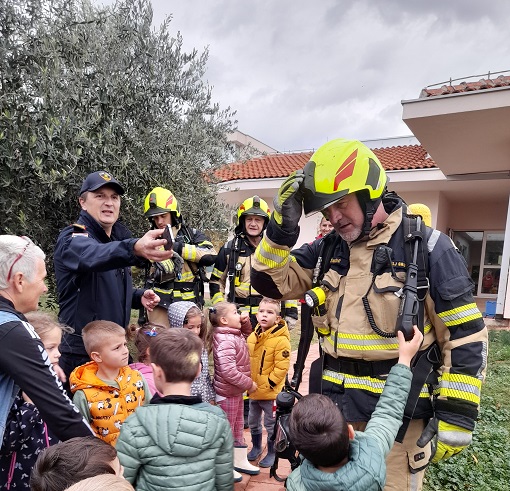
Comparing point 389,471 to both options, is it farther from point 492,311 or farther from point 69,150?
point 492,311

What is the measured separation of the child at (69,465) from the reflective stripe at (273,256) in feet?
3.58

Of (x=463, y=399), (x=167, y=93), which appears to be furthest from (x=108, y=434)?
(x=167, y=93)

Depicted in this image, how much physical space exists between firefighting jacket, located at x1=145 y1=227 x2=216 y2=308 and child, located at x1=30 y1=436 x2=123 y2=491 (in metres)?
2.79

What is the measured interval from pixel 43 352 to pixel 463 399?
5.71 ft

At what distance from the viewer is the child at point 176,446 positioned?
6.08ft

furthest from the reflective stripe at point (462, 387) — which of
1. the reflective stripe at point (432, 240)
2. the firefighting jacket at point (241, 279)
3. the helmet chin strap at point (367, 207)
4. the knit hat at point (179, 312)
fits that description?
the firefighting jacket at point (241, 279)

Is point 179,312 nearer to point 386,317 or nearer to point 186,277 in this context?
point 186,277

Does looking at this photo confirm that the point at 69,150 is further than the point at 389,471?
Yes

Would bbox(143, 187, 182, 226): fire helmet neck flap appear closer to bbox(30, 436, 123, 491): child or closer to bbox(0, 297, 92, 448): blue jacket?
bbox(0, 297, 92, 448): blue jacket

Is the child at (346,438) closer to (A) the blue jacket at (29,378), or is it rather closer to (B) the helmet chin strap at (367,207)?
(B) the helmet chin strap at (367,207)

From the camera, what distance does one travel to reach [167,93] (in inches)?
198

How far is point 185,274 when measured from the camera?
14.6 ft

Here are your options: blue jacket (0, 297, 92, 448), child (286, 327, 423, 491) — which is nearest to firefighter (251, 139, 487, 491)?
child (286, 327, 423, 491)

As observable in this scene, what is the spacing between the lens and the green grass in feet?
11.3
